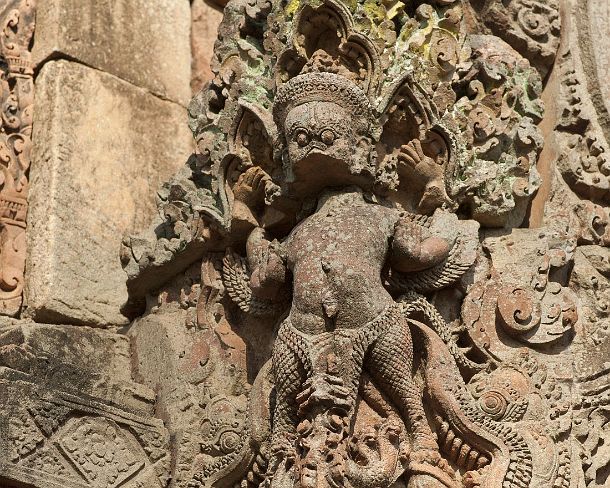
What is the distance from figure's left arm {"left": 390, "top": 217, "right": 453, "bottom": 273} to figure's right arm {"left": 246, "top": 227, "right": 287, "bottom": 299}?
41 cm

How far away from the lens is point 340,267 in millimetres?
8320

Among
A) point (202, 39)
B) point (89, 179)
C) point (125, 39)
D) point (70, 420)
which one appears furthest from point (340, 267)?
point (202, 39)

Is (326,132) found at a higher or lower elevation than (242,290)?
higher

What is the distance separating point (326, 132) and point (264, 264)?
0.57 m

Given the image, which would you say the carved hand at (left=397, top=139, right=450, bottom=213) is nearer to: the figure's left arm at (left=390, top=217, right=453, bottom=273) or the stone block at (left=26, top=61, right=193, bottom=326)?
the figure's left arm at (left=390, top=217, right=453, bottom=273)

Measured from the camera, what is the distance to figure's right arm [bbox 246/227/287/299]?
8.61 m

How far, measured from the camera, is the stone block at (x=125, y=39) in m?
10.2

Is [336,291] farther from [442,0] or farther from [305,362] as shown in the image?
[442,0]

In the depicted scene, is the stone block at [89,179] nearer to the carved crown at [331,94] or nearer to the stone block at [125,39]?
the stone block at [125,39]

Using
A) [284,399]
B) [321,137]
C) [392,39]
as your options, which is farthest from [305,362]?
[392,39]

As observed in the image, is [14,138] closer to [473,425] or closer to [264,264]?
[264,264]

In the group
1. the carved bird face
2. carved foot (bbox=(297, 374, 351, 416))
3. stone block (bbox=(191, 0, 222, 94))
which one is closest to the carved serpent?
carved foot (bbox=(297, 374, 351, 416))

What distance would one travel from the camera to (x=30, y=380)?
8.88 meters

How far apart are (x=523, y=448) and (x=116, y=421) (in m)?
1.60
